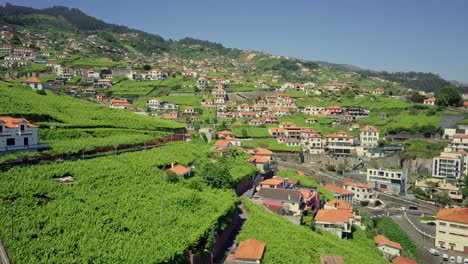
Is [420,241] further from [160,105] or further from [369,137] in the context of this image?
[160,105]

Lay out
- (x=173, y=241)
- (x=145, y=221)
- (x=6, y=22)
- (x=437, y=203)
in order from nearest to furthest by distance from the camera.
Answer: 1. (x=173, y=241)
2. (x=145, y=221)
3. (x=437, y=203)
4. (x=6, y=22)

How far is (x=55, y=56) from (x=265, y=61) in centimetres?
9794

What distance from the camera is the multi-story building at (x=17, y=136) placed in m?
23.8

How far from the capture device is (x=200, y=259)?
21250mm

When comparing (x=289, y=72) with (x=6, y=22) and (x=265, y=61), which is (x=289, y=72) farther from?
(x=6, y=22)

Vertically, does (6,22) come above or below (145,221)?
above

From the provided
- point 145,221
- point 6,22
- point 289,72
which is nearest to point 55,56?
point 6,22

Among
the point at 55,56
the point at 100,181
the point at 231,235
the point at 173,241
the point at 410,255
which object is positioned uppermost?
the point at 55,56

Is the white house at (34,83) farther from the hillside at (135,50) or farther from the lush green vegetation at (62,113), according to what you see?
the hillside at (135,50)

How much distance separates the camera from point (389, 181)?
57.7m

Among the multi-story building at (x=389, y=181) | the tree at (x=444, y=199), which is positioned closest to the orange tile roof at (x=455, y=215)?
the tree at (x=444, y=199)

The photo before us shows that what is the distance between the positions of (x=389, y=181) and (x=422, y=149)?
506 inches

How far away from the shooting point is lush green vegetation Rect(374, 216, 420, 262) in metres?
40.3

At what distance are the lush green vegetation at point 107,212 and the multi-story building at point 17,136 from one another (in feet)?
9.74
